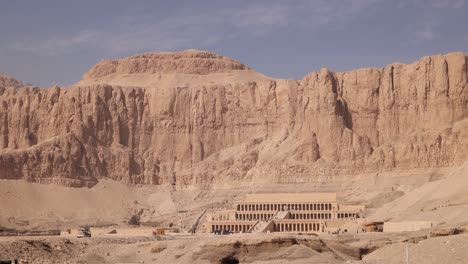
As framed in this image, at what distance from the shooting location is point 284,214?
13862 centimetres

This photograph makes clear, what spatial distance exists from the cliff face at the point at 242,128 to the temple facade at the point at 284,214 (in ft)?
28.0

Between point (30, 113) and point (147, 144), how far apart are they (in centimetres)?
2019

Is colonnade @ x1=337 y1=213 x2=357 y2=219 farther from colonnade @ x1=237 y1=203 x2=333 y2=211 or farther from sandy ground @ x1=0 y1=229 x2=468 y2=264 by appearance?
sandy ground @ x1=0 y1=229 x2=468 y2=264

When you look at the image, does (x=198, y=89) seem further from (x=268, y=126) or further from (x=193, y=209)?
(x=193, y=209)

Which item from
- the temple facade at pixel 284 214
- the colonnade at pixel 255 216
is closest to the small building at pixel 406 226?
the temple facade at pixel 284 214

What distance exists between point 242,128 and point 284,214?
33446mm

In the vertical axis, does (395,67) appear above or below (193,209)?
above

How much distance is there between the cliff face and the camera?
15250 cm

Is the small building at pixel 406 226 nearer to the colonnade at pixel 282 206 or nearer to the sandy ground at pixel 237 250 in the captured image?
the sandy ground at pixel 237 250

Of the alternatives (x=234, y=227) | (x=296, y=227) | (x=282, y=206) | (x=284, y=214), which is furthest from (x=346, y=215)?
(x=234, y=227)

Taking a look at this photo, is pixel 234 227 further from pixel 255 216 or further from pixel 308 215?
pixel 308 215

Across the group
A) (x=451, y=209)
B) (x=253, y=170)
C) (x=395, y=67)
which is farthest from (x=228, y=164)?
(x=451, y=209)

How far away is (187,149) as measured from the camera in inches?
6708

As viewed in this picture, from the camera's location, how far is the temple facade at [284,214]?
132m
